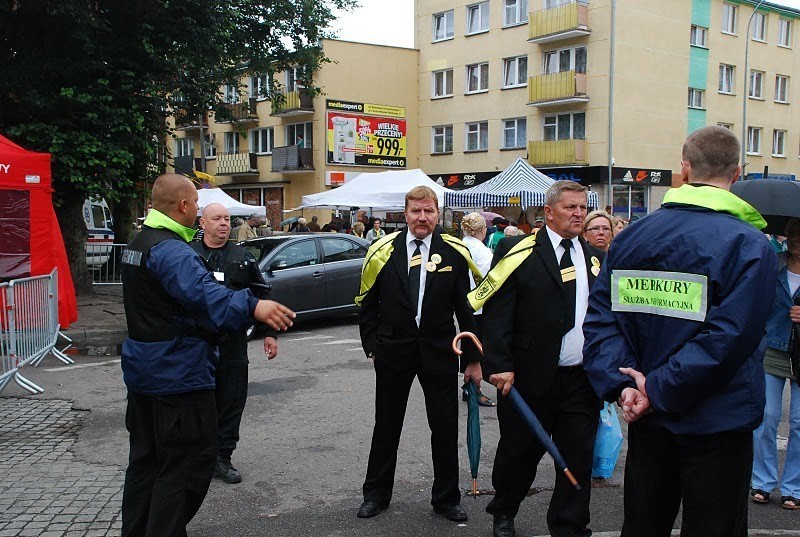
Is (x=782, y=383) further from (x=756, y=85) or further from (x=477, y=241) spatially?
(x=756, y=85)

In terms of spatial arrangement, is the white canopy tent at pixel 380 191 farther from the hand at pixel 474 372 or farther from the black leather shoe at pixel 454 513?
the black leather shoe at pixel 454 513

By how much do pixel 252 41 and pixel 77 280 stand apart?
271 inches

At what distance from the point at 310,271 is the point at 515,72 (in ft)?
87.5

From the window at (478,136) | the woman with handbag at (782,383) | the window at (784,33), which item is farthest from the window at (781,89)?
the woman with handbag at (782,383)

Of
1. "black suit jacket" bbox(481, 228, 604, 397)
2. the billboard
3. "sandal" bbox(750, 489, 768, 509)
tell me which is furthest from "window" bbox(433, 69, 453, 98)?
"black suit jacket" bbox(481, 228, 604, 397)

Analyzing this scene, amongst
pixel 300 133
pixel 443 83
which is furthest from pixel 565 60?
pixel 300 133

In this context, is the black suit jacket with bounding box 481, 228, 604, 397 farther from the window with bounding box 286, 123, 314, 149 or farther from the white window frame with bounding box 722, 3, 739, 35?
the white window frame with bounding box 722, 3, 739, 35

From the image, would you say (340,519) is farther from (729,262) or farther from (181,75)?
(181,75)

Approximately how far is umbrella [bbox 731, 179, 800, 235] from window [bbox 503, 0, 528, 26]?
3308 cm

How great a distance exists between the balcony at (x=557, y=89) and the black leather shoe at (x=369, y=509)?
101ft

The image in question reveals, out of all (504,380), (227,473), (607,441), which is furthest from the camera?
(227,473)

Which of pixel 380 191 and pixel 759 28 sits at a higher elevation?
pixel 759 28

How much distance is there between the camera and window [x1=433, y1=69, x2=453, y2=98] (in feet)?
130

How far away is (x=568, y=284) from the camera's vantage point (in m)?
4.15
